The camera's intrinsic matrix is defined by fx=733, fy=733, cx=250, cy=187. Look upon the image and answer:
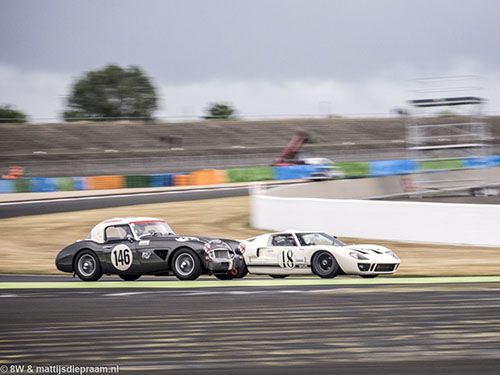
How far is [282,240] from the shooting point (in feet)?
44.7

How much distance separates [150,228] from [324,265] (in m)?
3.26

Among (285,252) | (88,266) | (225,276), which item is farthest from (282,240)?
(88,266)

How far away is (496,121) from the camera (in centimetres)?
7294

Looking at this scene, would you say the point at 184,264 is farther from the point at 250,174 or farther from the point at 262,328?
the point at 250,174

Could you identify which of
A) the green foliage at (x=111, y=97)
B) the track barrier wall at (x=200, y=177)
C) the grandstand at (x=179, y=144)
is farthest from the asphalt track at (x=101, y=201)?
the green foliage at (x=111, y=97)

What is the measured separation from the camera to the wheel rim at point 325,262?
12984 millimetres

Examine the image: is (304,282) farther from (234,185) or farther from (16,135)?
(16,135)

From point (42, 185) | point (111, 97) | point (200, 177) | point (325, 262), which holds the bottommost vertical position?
point (325, 262)

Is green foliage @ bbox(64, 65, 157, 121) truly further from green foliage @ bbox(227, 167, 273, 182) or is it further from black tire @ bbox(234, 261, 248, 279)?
black tire @ bbox(234, 261, 248, 279)

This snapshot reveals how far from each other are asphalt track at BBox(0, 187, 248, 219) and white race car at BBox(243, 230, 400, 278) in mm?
16553

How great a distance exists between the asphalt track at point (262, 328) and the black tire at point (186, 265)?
1.85 ft

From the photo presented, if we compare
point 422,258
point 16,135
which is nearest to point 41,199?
point 422,258

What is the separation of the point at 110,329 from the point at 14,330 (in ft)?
3.49

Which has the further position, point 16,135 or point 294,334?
point 16,135
